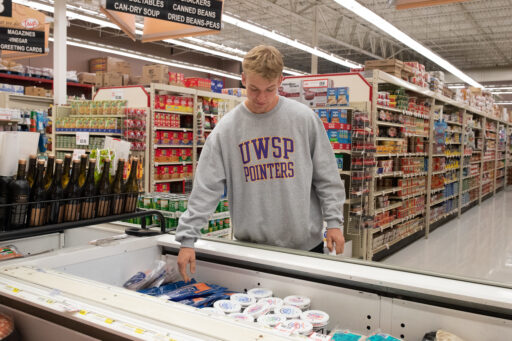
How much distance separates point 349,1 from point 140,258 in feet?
21.1

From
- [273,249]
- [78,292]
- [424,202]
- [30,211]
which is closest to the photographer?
[78,292]

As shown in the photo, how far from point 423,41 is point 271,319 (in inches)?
763

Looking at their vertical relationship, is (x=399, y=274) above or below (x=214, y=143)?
below

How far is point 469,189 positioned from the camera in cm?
1183

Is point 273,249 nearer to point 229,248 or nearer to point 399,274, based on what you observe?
point 229,248

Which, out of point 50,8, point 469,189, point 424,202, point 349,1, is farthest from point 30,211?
point 469,189

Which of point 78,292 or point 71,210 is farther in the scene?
point 71,210

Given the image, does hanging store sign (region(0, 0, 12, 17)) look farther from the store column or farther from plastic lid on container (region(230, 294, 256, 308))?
plastic lid on container (region(230, 294, 256, 308))

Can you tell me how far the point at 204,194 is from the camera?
204cm

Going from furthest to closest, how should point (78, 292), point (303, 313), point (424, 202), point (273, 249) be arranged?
point (424, 202) < point (273, 249) < point (303, 313) < point (78, 292)

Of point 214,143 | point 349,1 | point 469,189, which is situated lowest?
point 469,189

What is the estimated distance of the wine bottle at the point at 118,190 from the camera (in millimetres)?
2076

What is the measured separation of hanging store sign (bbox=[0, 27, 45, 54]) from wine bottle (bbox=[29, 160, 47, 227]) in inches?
271

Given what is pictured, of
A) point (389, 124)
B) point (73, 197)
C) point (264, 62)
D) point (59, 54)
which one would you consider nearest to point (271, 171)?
point (264, 62)
